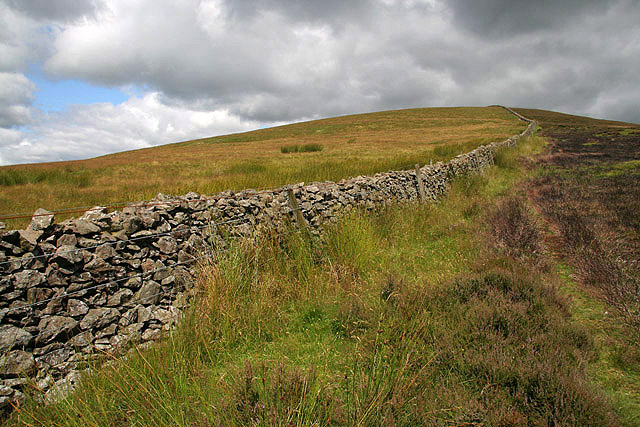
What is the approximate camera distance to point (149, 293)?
12.1ft

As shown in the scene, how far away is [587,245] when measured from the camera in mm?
5402

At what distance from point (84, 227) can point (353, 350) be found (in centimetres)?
302

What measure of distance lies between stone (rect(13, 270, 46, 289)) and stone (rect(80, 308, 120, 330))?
52 cm

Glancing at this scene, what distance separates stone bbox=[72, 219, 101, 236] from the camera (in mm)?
3423

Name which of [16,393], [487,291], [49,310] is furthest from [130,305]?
[487,291]

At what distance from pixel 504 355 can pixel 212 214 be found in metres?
3.61

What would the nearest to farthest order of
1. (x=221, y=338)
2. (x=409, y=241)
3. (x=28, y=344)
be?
(x=28, y=344), (x=221, y=338), (x=409, y=241)

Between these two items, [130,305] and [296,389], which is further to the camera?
[130,305]

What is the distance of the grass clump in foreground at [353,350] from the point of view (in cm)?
218

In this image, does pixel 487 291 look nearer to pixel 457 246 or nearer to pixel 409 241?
pixel 457 246

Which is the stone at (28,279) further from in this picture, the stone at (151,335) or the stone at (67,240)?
the stone at (151,335)

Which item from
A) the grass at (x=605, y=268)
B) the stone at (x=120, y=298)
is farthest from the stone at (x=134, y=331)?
the grass at (x=605, y=268)

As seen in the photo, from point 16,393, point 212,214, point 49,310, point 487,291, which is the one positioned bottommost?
point 16,393

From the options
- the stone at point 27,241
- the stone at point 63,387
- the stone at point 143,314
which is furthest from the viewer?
the stone at point 143,314
